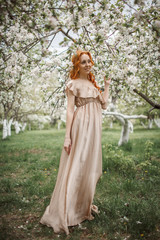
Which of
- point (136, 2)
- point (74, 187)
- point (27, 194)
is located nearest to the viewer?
point (136, 2)

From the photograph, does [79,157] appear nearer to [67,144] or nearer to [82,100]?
[67,144]

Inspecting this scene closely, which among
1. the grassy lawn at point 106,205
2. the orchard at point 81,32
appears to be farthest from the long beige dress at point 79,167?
the orchard at point 81,32

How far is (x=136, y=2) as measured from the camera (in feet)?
7.01

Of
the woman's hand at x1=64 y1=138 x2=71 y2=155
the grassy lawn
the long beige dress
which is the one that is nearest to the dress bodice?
the long beige dress

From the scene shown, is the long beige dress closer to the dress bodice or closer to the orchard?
the dress bodice

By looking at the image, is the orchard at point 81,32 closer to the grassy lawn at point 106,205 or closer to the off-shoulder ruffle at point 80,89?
the off-shoulder ruffle at point 80,89

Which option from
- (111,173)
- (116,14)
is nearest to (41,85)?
(116,14)

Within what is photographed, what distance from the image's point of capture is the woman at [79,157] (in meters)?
2.59

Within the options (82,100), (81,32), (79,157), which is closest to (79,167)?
(79,157)

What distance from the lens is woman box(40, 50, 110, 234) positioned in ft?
8.50

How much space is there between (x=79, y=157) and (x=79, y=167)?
0.14 meters

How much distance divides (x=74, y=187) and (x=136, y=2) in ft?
7.98

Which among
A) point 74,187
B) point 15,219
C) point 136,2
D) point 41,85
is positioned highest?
point 136,2

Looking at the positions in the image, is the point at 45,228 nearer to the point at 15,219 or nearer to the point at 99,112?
the point at 15,219
